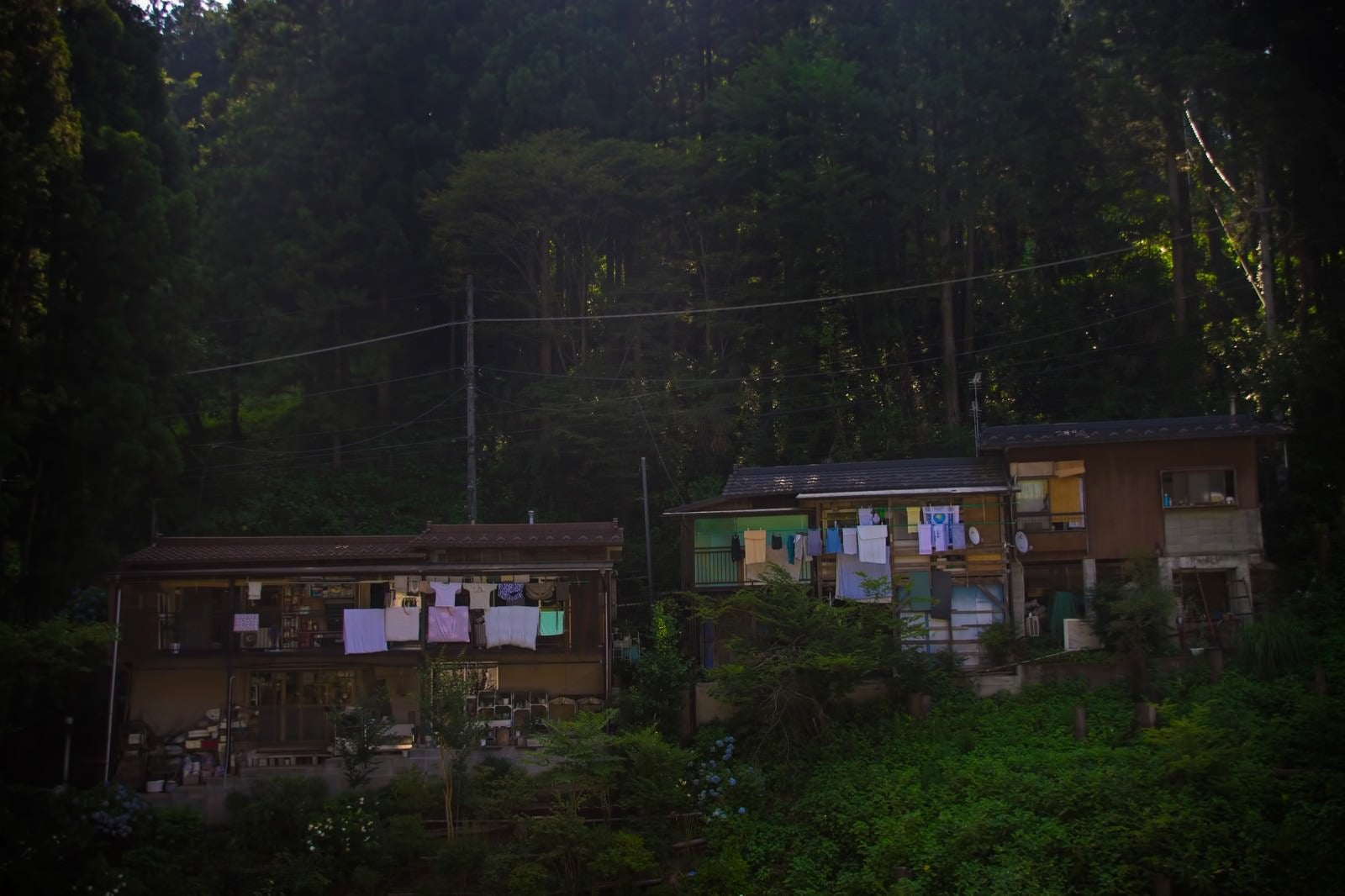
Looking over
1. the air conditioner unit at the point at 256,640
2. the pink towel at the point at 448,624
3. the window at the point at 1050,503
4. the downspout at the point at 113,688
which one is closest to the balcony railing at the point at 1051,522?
the window at the point at 1050,503

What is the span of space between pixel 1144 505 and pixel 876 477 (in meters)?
5.75

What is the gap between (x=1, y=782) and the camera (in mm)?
22812

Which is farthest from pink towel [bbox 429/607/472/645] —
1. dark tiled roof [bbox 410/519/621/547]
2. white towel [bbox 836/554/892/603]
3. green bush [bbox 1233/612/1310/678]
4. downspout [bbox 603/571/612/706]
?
green bush [bbox 1233/612/1310/678]

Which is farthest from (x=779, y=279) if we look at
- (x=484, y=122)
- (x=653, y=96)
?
(x=484, y=122)

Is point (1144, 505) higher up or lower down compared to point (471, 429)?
lower down

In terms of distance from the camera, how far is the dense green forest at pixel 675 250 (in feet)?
116

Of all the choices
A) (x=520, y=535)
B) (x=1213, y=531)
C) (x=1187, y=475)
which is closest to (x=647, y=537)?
(x=520, y=535)

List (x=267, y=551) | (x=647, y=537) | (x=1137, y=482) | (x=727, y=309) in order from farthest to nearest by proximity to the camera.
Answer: (x=727, y=309)
(x=647, y=537)
(x=1137, y=482)
(x=267, y=551)

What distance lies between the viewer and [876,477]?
28.5 m

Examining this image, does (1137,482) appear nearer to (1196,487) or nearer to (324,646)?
(1196,487)

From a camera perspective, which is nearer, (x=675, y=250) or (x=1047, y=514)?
(x=1047, y=514)

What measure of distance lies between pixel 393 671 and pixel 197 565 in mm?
4554

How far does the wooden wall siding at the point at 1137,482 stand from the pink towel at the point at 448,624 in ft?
40.8

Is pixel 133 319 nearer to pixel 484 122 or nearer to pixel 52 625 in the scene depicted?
pixel 52 625
